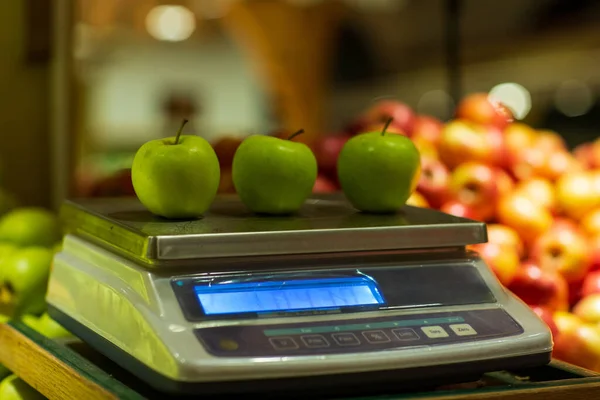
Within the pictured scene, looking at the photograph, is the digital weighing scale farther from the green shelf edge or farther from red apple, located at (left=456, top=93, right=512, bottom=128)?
red apple, located at (left=456, top=93, right=512, bottom=128)

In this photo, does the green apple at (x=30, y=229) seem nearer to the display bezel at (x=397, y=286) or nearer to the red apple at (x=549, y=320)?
the display bezel at (x=397, y=286)

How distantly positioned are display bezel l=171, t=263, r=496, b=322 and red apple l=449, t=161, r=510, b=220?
26.5 inches

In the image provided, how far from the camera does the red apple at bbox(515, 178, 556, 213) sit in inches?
70.8

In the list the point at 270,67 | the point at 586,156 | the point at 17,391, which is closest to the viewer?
the point at 17,391

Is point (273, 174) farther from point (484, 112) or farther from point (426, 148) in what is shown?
point (484, 112)

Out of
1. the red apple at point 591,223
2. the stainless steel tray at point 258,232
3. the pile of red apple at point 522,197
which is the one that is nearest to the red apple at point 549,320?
the pile of red apple at point 522,197

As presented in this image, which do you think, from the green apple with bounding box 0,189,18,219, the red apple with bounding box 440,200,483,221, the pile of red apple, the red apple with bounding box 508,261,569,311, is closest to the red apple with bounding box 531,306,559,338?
the pile of red apple

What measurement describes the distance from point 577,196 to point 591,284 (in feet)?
0.95

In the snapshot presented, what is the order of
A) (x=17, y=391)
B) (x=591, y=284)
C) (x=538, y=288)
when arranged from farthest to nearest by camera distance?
(x=591, y=284)
(x=538, y=288)
(x=17, y=391)

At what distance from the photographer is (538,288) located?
1.44m

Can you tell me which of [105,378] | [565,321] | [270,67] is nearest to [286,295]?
[105,378]

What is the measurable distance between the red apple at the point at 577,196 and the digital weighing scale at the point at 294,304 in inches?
30.6

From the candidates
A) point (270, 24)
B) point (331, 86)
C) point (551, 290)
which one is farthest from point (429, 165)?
point (331, 86)

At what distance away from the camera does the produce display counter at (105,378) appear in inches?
35.6
